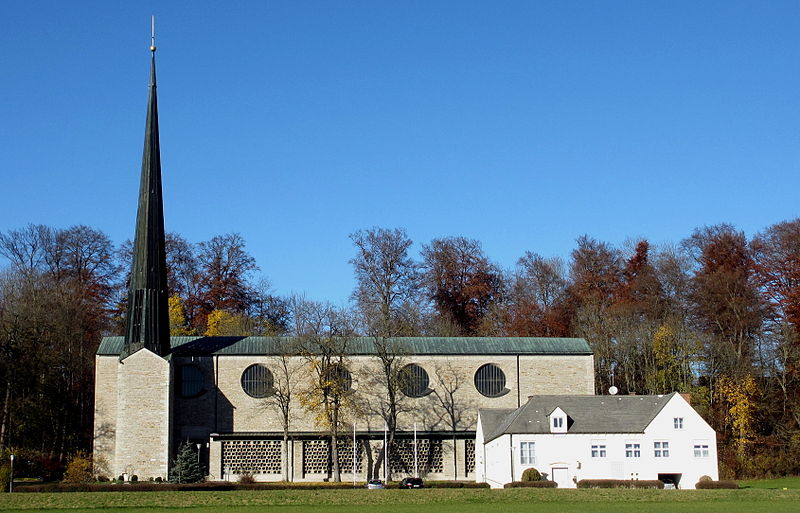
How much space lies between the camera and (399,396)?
6100 centimetres

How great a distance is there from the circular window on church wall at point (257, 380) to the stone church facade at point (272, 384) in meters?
0.06

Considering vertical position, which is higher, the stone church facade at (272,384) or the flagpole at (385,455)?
the stone church facade at (272,384)

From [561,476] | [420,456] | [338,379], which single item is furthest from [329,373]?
[561,476]

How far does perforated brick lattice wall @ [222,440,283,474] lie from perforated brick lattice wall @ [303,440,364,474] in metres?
1.64

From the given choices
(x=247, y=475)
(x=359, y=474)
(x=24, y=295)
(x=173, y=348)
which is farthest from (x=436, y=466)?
(x=24, y=295)

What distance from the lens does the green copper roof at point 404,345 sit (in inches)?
2366

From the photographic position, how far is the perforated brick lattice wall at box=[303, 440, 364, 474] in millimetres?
59375

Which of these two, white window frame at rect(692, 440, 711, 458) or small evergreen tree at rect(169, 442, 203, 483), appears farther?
small evergreen tree at rect(169, 442, 203, 483)

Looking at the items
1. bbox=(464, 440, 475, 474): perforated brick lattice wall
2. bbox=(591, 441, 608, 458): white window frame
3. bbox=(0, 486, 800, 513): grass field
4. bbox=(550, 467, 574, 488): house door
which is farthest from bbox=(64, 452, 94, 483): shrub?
bbox=(591, 441, 608, 458): white window frame

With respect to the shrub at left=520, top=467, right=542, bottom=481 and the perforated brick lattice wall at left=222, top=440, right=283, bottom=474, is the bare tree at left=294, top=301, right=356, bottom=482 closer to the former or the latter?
the perforated brick lattice wall at left=222, top=440, right=283, bottom=474

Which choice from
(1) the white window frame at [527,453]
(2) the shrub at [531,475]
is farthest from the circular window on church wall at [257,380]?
(2) the shrub at [531,475]

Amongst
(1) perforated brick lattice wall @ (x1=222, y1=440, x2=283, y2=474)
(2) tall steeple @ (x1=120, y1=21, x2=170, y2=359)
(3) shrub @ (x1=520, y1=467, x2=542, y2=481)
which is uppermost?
(2) tall steeple @ (x1=120, y1=21, x2=170, y2=359)

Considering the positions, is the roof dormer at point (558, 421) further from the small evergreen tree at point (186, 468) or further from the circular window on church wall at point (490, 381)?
the small evergreen tree at point (186, 468)

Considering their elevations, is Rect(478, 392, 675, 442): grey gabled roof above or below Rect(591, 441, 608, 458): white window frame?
above
